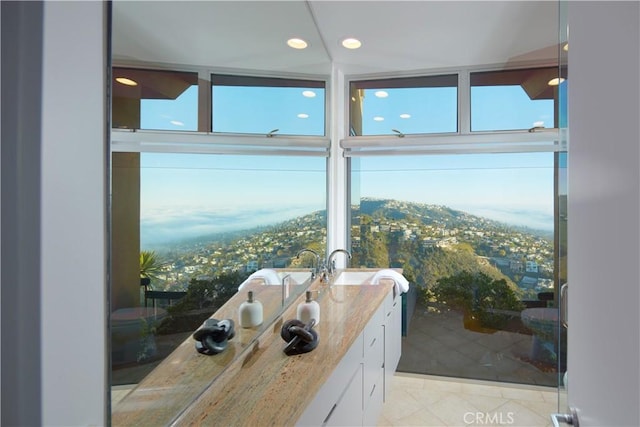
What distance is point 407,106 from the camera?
319 centimetres

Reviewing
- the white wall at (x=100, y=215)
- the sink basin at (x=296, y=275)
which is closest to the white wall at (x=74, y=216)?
the white wall at (x=100, y=215)

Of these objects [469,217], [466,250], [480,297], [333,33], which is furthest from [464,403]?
[333,33]

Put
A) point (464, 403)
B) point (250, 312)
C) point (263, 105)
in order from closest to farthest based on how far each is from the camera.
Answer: point (250, 312) < point (263, 105) < point (464, 403)

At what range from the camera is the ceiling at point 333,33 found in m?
0.90

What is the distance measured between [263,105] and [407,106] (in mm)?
1958

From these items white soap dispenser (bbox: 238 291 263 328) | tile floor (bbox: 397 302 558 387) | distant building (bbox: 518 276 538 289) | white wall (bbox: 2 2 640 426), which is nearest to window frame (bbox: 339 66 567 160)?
distant building (bbox: 518 276 538 289)

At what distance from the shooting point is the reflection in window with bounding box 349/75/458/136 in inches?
123

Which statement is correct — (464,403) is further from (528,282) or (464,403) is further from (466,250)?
(466,250)

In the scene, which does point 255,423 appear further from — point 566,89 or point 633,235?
point 566,89

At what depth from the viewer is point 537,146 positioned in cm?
284

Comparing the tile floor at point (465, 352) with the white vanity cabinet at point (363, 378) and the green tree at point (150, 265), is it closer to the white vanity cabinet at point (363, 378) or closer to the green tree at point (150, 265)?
the white vanity cabinet at point (363, 378)

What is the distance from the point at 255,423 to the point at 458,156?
2.75 m

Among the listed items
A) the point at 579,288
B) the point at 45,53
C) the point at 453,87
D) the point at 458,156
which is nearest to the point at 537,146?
the point at 458,156

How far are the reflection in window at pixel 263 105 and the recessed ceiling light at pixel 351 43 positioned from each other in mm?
380
